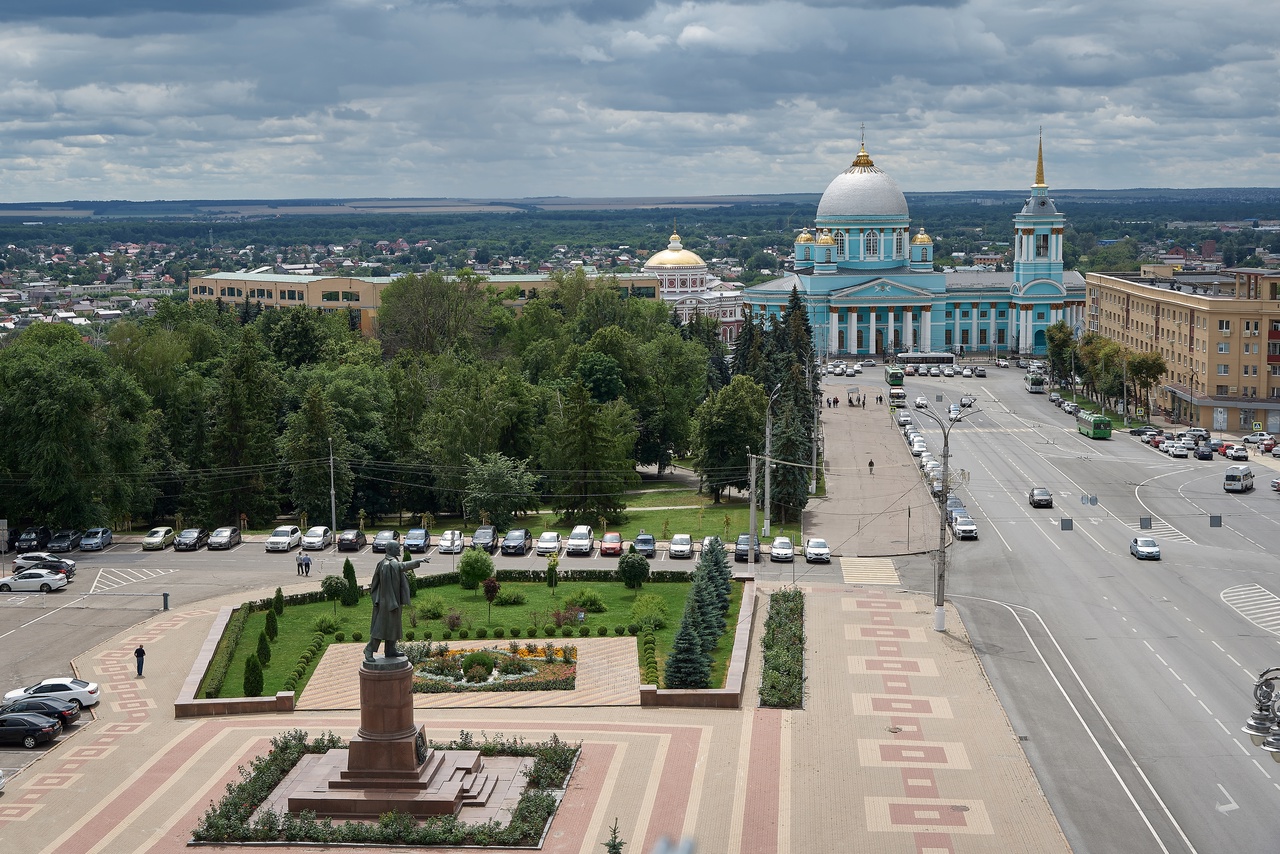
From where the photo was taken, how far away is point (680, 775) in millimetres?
35844

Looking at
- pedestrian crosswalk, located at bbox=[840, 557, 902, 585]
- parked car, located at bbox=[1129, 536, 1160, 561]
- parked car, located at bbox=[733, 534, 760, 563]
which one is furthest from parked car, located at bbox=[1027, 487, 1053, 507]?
parked car, located at bbox=[733, 534, 760, 563]

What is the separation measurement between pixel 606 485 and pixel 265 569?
55.4ft

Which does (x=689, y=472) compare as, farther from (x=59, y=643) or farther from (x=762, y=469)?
(x=59, y=643)

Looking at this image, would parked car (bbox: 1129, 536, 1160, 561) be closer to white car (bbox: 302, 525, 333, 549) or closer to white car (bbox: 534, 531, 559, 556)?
white car (bbox: 534, 531, 559, 556)

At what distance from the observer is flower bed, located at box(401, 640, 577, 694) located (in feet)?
143

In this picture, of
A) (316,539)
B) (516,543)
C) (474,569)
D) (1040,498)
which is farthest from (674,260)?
(474,569)

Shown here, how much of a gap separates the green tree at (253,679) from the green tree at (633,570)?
16.8 m

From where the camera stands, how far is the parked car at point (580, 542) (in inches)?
2478

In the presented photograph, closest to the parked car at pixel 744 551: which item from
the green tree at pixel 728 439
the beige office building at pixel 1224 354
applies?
the green tree at pixel 728 439

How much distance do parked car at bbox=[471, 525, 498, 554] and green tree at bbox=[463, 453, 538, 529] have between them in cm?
208

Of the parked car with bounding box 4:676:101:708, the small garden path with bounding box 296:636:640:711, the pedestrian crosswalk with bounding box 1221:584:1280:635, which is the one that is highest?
the parked car with bounding box 4:676:101:708

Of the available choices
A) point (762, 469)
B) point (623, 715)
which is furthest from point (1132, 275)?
point (623, 715)

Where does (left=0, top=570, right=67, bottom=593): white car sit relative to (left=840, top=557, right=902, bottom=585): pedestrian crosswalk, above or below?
above

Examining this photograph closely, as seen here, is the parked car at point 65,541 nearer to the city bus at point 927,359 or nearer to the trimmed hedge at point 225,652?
the trimmed hedge at point 225,652
